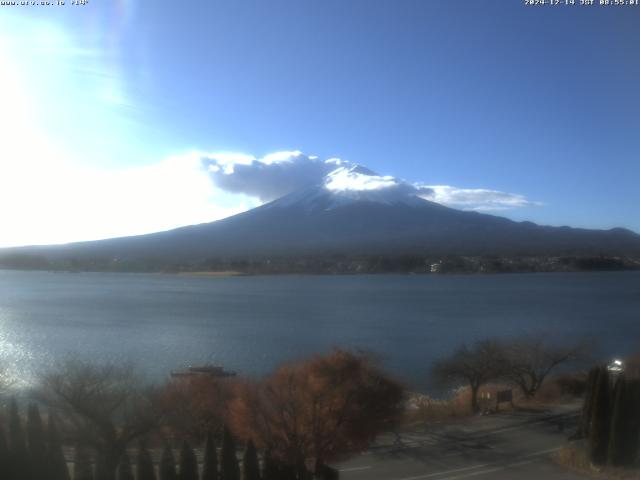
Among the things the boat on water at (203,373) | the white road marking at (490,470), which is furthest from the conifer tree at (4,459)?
the white road marking at (490,470)

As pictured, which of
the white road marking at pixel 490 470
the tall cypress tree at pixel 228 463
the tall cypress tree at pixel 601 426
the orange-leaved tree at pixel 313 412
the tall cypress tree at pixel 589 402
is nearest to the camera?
the tall cypress tree at pixel 228 463

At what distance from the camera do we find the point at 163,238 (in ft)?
228

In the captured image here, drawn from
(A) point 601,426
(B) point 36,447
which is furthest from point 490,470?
(B) point 36,447

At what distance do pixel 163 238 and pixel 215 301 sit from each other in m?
40.3

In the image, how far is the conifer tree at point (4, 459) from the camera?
4805mm

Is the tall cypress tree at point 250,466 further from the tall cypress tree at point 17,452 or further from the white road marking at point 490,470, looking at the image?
the white road marking at point 490,470

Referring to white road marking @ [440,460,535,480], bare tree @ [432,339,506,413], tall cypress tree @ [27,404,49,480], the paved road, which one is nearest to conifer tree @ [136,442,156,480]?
tall cypress tree @ [27,404,49,480]

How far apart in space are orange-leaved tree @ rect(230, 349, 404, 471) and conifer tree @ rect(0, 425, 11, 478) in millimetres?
1822

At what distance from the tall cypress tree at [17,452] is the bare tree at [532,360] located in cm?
780

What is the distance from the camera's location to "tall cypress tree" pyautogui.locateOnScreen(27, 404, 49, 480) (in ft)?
15.9

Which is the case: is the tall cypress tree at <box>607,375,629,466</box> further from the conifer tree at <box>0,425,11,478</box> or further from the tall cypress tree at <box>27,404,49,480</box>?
the conifer tree at <box>0,425,11,478</box>

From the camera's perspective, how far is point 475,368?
10.4 metres

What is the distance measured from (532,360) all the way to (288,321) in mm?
11705

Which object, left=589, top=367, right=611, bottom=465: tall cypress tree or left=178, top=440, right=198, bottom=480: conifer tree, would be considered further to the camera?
left=589, top=367, right=611, bottom=465: tall cypress tree
